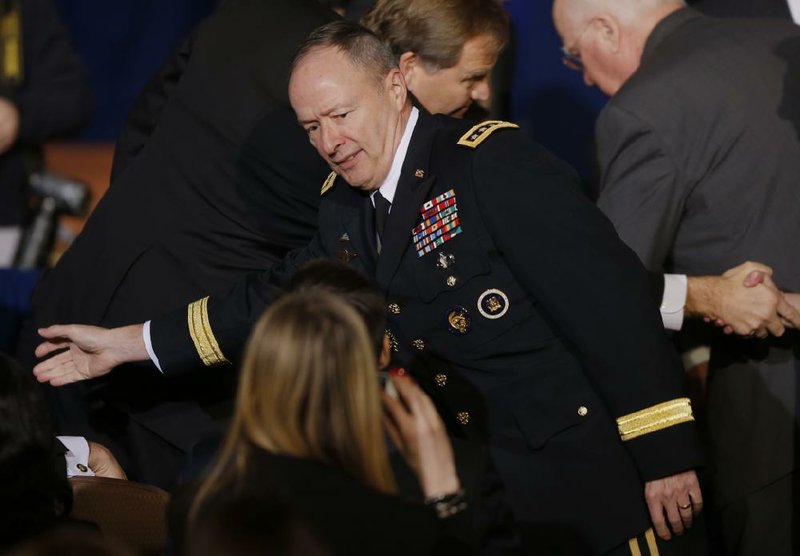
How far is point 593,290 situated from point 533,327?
0.16 metres

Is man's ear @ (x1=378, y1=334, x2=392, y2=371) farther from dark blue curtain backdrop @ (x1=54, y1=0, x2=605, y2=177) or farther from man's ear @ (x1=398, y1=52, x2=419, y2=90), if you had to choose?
dark blue curtain backdrop @ (x1=54, y1=0, x2=605, y2=177)

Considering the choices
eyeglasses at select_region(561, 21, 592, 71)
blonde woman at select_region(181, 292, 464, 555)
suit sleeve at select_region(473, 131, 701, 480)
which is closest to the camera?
blonde woman at select_region(181, 292, 464, 555)

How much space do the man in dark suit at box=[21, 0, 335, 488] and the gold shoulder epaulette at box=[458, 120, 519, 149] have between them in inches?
22.5

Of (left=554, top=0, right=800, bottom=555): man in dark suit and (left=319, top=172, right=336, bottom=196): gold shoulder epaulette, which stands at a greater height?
(left=319, top=172, right=336, bottom=196): gold shoulder epaulette

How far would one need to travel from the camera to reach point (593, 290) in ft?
8.61

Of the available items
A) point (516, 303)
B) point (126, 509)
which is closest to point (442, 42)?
point (516, 303)

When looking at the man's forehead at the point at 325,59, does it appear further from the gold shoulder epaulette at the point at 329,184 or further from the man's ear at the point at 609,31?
the man's ear at the point at 609,31

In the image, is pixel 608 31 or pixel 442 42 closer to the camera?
pixel 442 42

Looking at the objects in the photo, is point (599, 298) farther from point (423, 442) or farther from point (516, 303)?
point (423, 442)

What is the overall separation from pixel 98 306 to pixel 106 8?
13.9 ft

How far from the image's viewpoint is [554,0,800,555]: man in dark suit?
10.9ft

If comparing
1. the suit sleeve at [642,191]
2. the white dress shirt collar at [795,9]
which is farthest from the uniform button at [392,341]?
the white dress shirt collar at [795,9]

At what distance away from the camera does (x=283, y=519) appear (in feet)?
6.24

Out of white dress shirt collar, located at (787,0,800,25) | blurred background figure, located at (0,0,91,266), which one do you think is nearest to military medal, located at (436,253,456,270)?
blurred background figure, located at (0,0,91,266)
